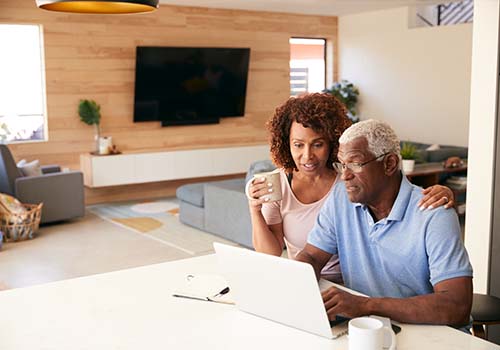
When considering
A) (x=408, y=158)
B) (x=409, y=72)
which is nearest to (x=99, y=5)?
(x=408, y=158)

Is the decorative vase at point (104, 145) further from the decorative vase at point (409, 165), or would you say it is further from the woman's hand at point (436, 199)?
the woman's hand at point (436, 199)

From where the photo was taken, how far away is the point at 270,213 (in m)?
2.51

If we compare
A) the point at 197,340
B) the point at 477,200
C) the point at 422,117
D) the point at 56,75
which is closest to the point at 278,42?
the point at 422,117

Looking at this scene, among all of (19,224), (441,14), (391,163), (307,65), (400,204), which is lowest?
(19,224)

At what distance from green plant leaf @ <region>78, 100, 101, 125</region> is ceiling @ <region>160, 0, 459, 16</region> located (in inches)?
61.5

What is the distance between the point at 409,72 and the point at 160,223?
418 centimetres

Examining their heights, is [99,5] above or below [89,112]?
above

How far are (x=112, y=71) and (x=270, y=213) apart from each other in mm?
5914

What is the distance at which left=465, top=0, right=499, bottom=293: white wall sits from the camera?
122 inches

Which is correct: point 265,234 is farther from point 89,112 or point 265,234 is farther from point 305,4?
Answer: point 305,4

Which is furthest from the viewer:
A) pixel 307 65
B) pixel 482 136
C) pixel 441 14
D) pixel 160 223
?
pixel 307 65

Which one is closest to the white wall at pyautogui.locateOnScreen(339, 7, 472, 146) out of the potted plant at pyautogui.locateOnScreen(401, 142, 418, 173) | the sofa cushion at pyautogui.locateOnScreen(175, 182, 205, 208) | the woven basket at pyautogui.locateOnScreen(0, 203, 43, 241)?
the potted plant at pyautogui.locateOnScreen(401, 142, 418, 173)

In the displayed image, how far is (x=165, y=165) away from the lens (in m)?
8.17

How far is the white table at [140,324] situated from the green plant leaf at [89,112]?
5.64 metres
